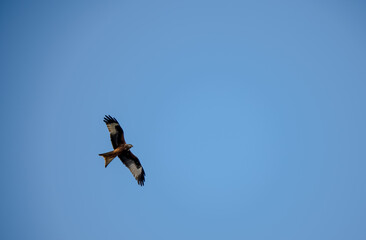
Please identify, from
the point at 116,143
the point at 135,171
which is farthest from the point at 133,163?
the point at 116,143

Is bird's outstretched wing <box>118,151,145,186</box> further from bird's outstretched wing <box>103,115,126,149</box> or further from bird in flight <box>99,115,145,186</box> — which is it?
bird's outstretched wing <box>103,115,126,149</box>

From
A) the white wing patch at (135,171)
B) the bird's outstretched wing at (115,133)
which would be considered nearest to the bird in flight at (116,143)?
the bird's outstretched wing at (115,133)

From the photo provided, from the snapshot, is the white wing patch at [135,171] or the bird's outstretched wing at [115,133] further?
the white wing patch at [135,171]

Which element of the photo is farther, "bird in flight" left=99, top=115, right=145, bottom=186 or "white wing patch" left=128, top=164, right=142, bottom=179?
"white wing patch" left=128, top=164, right=142, bottom=179

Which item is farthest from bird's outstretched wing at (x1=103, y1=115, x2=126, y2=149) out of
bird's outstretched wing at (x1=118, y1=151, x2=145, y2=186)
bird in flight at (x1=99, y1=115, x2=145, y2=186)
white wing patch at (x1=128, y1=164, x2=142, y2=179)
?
white wing patch at (x1=128, y1=164, x2=142, y2=179)

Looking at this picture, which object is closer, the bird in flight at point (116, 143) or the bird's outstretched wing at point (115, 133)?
the bird in flight at point (116, 143)

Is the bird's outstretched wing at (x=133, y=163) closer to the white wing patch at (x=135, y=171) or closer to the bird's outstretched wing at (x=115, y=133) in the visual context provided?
the white wing patch at (x=135, y=171)

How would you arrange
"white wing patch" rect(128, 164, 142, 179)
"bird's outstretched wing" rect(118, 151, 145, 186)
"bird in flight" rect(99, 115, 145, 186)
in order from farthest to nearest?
"white wing patch" rect(128, 164, 142, 179) < "bird's outstretched wing" rect(118, 151, 145, 186) < "bird in flight" rect(99, 115, 145, 186)

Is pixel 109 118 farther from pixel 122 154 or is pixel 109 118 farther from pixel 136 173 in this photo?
pixel 136 173

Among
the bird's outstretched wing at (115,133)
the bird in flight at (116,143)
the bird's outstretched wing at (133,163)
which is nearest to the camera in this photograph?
the bird in flight at (116,143)

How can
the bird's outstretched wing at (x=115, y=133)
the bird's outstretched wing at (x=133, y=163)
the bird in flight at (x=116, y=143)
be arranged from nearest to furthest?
1. the bird in flight at (x=116, y=143)
2. the bird's outstretched wing at (x=115, y=133)
3. the bird's outstretched wing at (x=133, y=163)

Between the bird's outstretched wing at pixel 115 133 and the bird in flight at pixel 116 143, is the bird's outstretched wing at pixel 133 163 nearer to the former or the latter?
the bird in flight at pixel 116 143

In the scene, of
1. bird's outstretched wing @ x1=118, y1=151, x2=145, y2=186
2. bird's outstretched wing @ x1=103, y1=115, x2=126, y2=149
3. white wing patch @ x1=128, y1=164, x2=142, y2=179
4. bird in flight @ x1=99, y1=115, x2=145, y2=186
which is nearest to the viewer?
bird in flight @ x1=99, y1=115, x2=145, y2=186

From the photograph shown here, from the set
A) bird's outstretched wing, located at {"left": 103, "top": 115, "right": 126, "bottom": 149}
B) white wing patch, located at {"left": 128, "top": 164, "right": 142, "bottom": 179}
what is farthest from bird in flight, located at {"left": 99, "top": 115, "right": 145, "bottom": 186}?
white wing patch, located at {"left": 128, "top": 164, "right": 142, "bottom": 179}
